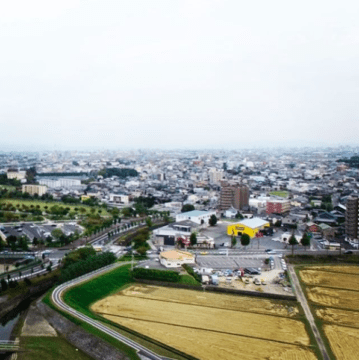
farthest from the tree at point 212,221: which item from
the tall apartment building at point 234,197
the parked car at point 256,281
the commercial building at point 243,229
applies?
the parked car at point 256,281

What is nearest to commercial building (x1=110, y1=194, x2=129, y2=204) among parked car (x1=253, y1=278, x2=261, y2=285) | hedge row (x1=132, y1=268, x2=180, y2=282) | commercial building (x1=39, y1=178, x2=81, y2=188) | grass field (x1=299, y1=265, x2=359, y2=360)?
commercial building (x1=39, y1=178, x2=81, y2=188)

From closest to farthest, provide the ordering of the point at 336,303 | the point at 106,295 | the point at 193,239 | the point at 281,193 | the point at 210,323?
1. the point at 210,323
2. the point at 336,303
3. the point at 106,295
4. the point at 193,239
5. the point at 281,193

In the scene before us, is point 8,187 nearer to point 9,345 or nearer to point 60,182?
point 60,182

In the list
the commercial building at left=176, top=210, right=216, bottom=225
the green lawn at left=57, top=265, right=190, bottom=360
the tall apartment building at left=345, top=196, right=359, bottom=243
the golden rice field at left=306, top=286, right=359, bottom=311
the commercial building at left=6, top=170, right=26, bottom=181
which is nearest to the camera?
the green lawn at left=57, top=265, right=190, bottom=360

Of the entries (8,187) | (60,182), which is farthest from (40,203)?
(60,182)

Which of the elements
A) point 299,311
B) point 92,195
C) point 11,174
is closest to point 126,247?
point 299,311

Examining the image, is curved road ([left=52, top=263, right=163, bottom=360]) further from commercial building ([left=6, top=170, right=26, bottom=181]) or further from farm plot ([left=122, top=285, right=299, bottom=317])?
commercial building ([left=6, top=170, right=26, bottom=181])
